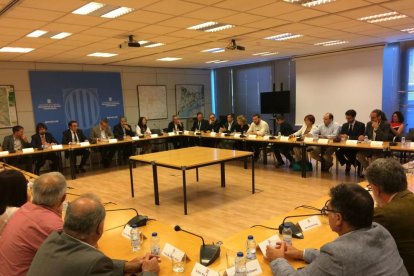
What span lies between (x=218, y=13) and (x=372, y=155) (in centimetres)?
364

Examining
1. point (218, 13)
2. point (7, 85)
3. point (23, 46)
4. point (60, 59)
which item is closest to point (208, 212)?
point (218, 13)

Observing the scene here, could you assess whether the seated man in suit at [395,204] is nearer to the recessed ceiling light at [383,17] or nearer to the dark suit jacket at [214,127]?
the recessed ceiling light at [383,17]

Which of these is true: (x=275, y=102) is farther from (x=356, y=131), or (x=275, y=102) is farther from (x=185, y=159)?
(x=185, y=159)

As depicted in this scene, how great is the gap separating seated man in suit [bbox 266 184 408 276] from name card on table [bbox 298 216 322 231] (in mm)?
697

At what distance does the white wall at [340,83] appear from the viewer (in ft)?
26.0

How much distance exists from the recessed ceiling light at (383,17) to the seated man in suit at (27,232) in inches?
199

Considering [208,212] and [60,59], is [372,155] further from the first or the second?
[60,59]

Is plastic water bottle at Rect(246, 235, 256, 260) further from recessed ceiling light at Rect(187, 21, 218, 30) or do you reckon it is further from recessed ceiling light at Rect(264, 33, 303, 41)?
recessed ceiling light at Rect(264, 33, 303, 41)

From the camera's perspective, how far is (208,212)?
14.9ft

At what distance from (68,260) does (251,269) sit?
0.88 meters

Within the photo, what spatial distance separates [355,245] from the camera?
129cm

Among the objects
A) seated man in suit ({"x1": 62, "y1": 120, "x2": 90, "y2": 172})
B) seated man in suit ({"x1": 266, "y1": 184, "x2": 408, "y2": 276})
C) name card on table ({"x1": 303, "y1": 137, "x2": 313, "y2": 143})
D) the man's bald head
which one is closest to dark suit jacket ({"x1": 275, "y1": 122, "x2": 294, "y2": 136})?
name card on table ({"x1": 303, "y1": 137, "x2": 313, "y2": 143})

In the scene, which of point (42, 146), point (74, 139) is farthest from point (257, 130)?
point (42, 146)

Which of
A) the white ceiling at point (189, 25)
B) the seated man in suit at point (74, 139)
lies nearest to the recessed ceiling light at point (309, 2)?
the white ceiling at point (189, 25)
